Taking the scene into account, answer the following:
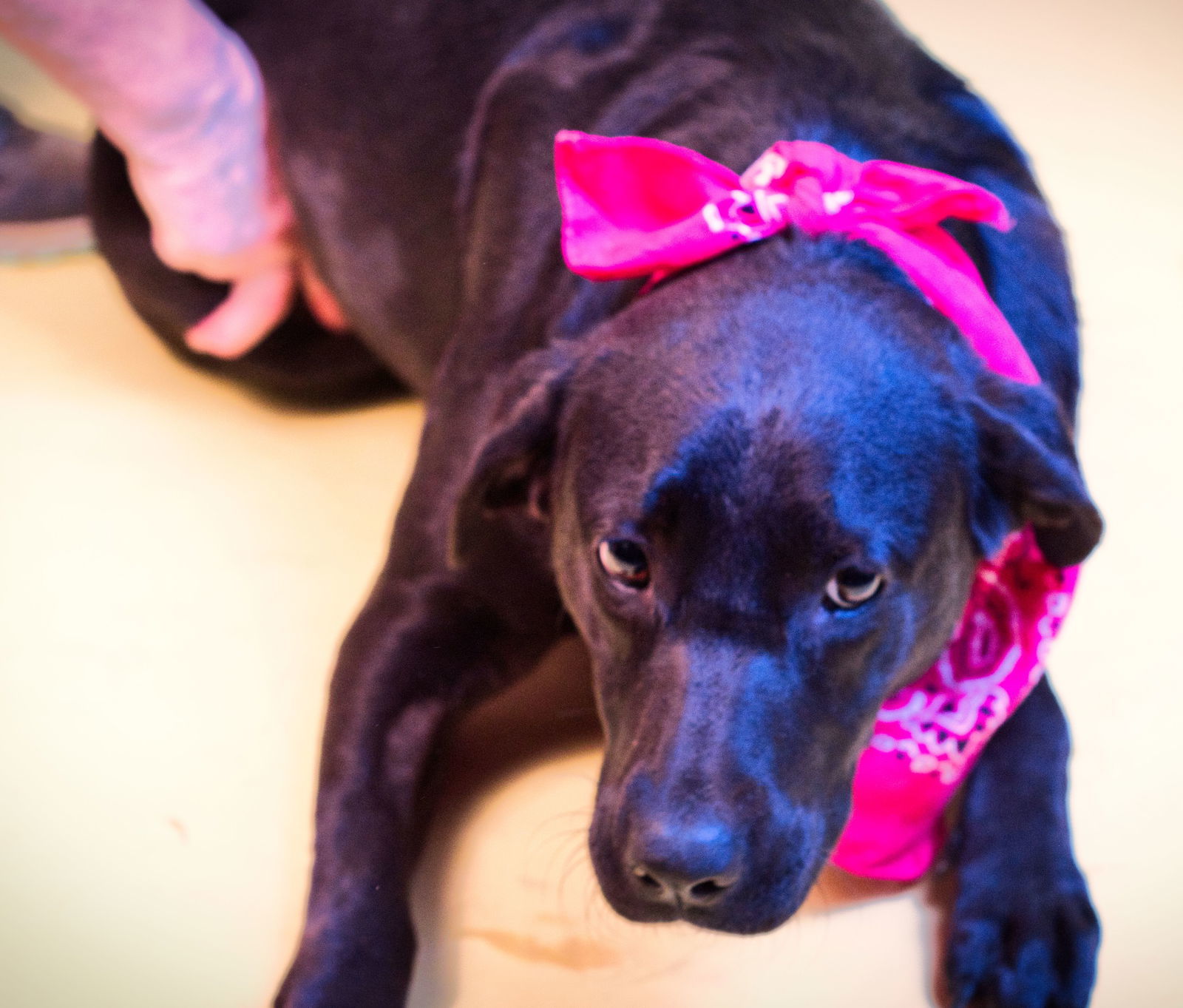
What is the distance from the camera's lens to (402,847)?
1.29 m

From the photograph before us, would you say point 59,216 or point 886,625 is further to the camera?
point 59,216

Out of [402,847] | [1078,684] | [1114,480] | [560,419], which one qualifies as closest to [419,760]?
[402,847]

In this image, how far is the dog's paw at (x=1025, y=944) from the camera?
1.18 meters

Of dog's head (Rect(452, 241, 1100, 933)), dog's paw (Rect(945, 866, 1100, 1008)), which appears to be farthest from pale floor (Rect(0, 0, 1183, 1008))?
dog's head (Rect(452, 241, 1100, 933))

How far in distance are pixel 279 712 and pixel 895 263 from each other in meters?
0.97

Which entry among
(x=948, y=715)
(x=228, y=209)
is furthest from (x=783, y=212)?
(x=228, y=209)

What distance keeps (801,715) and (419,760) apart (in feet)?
1.75

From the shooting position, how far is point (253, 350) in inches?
77.4

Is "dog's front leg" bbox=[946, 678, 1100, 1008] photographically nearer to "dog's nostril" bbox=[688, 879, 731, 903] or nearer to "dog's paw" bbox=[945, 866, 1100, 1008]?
"dog's paw" bbox=[945, 866, 1100, 1008]

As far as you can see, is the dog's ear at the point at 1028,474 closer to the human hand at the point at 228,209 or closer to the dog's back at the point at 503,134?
the dog's back at the point at 503,134

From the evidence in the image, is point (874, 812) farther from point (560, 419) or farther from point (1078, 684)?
point (560, 419)

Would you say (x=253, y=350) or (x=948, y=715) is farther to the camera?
(x=253, y=350)

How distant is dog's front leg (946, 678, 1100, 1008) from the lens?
1.18m

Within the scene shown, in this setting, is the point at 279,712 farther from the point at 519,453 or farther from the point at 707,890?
the point at 707,890
